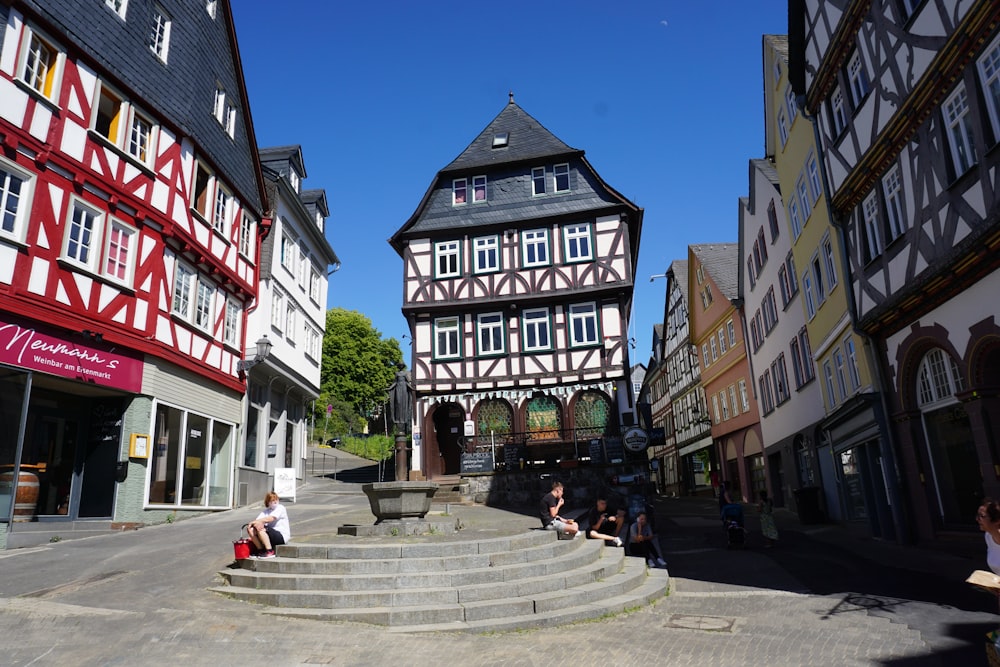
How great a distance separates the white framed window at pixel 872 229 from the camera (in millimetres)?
13805

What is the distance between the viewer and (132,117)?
15891 millimetres

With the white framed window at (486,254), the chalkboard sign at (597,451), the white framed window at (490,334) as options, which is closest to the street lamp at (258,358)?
the white framed window at (490,334)

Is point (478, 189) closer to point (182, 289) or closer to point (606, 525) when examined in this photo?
point (182, 289)

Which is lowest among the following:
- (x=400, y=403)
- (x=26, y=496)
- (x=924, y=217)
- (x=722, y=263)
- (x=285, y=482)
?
(x=26, y=496)

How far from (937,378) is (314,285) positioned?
2242cm

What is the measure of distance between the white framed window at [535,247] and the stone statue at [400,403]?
1389cm

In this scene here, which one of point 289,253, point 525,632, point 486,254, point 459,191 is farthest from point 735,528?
point 459,191

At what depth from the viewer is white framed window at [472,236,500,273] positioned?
27.2m

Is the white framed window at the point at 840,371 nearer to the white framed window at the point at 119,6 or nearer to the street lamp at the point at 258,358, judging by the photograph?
the street lamp at the point at 258,358

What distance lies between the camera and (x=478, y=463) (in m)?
21.4

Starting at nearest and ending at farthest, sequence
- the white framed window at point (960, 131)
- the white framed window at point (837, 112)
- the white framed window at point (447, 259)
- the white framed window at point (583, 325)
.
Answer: the white framed window at point (960, 131), the white framed window at point (837, 112), the white framed window at point (583, 325), the white framed window at point (447, 259)

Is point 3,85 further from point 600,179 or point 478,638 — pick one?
point 600,179

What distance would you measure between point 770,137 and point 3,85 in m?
20.5

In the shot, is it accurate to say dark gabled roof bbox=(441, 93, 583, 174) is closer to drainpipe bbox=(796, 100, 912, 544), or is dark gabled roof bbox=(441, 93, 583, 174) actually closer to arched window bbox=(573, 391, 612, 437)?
arched window bbox=(573, 391, 612, 437)
